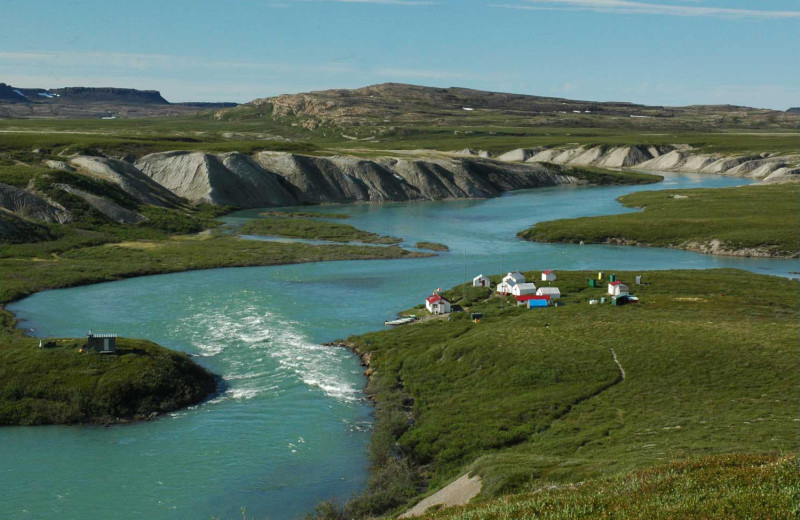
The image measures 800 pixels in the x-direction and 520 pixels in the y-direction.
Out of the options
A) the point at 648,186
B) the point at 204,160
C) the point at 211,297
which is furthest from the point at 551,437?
the point at 648,186

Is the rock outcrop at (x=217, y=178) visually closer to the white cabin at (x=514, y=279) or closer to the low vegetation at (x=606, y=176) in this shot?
the white cabin at (x=514, y=279)

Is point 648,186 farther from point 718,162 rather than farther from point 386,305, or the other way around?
point 386,305

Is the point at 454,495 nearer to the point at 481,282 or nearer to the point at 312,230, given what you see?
the point at 481,282

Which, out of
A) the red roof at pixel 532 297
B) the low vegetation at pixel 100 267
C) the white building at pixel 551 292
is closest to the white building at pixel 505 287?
the red roof at pixel 532 297

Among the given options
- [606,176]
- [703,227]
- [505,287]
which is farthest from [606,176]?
[505,287]

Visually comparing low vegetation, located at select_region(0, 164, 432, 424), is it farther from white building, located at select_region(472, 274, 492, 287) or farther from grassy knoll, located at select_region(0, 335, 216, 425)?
white building, located at select_region(472, 274, 492, 287)

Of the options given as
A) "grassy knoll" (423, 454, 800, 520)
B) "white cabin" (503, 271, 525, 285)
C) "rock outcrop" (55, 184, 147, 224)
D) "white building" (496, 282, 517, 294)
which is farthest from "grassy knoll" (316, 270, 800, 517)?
"rock outcrop" (55, 184, 147, 224)
